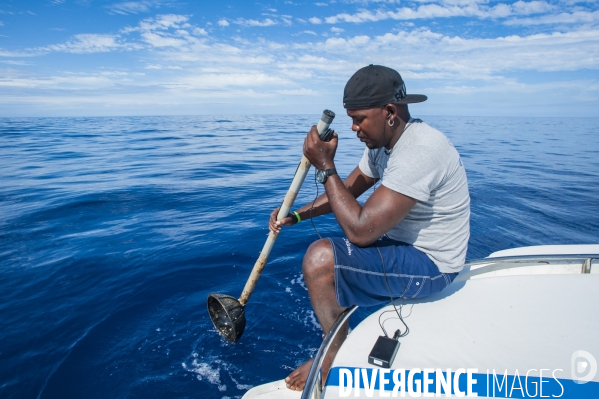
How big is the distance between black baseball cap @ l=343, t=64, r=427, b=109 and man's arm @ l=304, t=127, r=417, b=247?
281mm

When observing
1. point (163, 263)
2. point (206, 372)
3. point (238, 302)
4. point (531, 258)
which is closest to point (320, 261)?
point (238, 302)

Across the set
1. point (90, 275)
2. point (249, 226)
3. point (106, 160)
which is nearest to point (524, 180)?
point (249, 226)

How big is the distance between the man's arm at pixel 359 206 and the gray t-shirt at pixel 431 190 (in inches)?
2.9

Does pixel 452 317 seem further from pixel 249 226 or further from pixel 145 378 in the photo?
pixel 249 226

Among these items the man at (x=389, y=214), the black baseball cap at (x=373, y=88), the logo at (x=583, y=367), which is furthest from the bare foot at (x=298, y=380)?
the black baseball cap at (x=373, y=88)

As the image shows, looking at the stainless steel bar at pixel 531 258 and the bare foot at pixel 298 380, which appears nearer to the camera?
the bare foot at pixel 298 380

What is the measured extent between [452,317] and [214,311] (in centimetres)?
197

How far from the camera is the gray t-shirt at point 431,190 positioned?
2.10 meters

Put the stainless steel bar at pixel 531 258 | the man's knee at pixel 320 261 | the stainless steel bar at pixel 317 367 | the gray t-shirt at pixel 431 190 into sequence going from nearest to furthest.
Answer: the stainless steel bar at pixel 317 367
the gray t-shirt at pixel 431 190
the man's knee at pixel 320 261
the stainless steel bar at pixel 531 258

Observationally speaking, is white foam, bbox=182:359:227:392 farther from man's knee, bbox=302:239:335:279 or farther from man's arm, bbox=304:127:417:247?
man's arm, bbox=304:127:417:247

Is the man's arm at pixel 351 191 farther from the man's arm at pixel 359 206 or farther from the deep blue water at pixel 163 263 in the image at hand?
the deep blue water at pixel 163 263

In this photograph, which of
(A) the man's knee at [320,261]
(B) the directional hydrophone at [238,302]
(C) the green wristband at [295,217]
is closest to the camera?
(A) the man's knee at [320,261]

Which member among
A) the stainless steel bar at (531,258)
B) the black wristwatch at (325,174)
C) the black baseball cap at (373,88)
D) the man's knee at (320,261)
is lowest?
the stainless steel bar at (531,258)

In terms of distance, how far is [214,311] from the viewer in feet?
10.6
